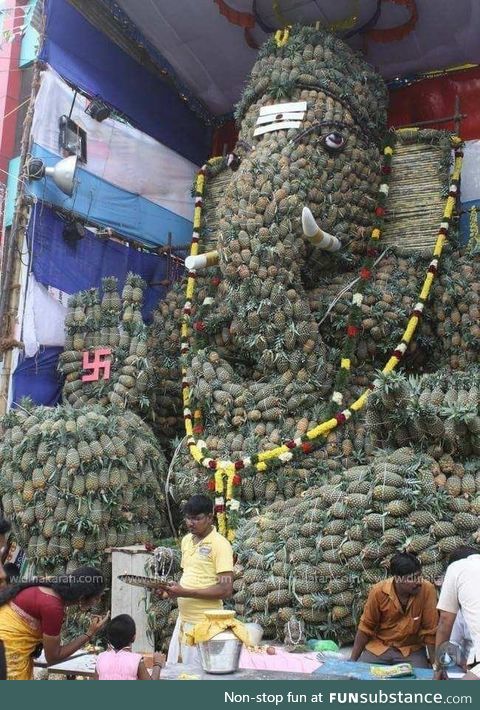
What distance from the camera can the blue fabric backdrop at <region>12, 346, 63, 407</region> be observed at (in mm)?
8328

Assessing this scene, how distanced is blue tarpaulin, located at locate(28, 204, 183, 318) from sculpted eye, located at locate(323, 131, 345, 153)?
3022 mm

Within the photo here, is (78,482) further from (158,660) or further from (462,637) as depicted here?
(462,637)

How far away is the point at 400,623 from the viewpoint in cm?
448

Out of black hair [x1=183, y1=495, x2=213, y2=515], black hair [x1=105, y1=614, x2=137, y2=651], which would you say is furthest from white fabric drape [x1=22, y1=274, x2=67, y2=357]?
black hair [x1=105, y1=614, x2=137, y2=651]

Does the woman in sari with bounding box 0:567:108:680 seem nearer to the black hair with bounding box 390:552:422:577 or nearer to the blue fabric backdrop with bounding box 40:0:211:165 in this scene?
the black hair with bounding box 390:552:422:577

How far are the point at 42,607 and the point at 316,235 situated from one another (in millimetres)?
4900

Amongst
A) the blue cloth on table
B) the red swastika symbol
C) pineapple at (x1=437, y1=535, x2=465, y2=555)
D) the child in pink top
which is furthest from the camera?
the red swastika symbol

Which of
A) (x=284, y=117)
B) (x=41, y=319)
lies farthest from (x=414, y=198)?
(x=41, y=319)

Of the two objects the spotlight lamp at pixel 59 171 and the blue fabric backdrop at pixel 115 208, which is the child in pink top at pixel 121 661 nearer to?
the spotlight lamp at pixel 59 171

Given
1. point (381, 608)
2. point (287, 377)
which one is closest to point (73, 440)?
point (287, 377)

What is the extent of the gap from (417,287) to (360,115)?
6.95 feet

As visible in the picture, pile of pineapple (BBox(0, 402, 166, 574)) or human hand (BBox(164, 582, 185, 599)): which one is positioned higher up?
pile of pineapple (BBox(0, 402, 166, 574))

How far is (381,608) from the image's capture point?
14.8ft

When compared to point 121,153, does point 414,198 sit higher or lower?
lower
